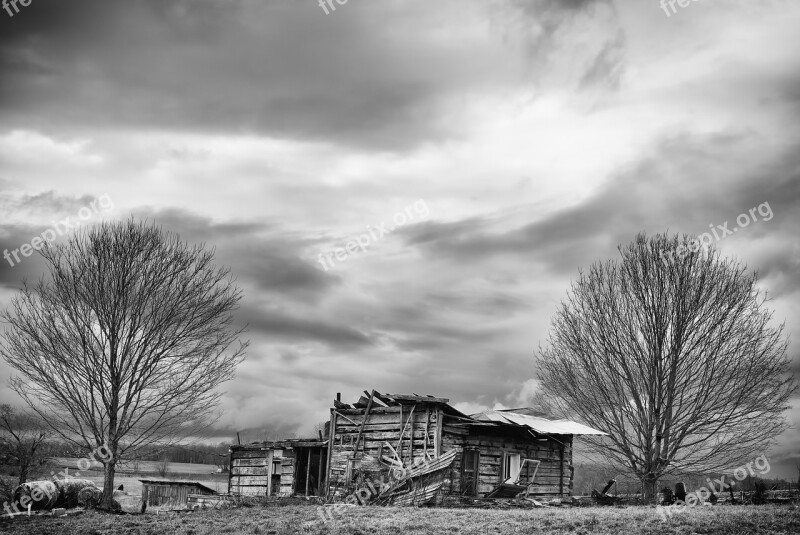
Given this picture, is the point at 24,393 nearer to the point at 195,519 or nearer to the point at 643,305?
the point at 195,519

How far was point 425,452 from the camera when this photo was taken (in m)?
29.4

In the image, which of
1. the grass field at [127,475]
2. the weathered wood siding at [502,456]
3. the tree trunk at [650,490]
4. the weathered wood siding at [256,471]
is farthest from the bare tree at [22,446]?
the tree trunk at [650,490]

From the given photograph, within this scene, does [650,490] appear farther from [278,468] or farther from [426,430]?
[278,468]

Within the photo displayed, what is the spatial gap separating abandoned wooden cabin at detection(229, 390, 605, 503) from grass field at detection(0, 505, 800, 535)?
6.17 metres

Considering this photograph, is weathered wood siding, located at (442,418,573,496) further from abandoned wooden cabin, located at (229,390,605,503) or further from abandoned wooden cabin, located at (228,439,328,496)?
abandoned wooden cabin, located at (228,439,328,496)

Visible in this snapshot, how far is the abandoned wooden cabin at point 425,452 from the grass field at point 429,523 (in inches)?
243

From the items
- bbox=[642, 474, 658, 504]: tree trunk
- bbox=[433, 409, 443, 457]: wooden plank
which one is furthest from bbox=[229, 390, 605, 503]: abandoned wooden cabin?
bbox=[642, 474, 658, 504]: tree trunk

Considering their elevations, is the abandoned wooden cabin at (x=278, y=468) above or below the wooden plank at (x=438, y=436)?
below

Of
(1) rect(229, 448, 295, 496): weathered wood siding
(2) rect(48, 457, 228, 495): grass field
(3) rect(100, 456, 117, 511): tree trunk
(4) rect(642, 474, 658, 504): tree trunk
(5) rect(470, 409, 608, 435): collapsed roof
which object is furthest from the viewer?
(2) rect(48, 457, 228, 495): grass field

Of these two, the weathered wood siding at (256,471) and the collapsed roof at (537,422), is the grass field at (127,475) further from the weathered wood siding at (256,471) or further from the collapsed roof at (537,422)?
the collapsed roof at (537,422)

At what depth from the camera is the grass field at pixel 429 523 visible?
16.9m

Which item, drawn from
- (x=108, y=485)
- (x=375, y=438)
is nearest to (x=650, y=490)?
(x=375, y=438)

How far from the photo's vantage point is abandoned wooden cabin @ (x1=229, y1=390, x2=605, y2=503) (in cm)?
2966

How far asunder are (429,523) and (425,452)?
1050cm
